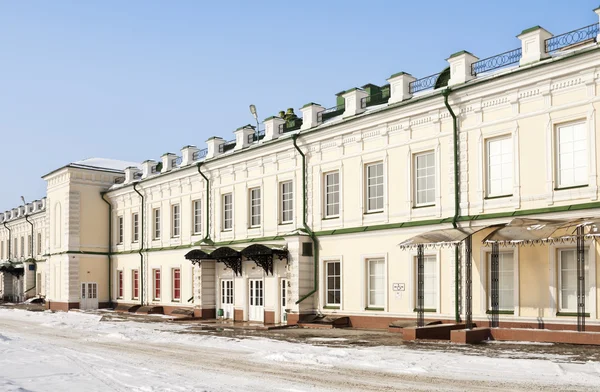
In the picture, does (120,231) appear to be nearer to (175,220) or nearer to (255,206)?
(175,220)

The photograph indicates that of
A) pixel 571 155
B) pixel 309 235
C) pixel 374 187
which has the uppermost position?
pixel 571 155

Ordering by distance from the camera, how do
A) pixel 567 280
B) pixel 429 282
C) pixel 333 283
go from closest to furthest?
pixel 567 280, pixel 429 282, pixel 333 283

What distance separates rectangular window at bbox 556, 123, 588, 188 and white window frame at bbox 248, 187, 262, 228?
13.4m

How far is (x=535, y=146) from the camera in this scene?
1792 centimetres

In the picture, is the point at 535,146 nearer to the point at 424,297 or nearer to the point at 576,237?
the point at 576,237

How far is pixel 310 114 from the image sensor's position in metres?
25.3

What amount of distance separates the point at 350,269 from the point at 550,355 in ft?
34.3

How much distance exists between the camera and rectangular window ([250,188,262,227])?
28.2 meters

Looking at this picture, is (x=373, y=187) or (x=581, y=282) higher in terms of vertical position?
(x=373, y=187)

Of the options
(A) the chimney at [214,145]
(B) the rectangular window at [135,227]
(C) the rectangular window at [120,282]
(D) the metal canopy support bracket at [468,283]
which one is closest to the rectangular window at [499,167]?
(D) the metal canopy support bracket at [468,283]

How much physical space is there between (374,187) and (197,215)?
12002 mm

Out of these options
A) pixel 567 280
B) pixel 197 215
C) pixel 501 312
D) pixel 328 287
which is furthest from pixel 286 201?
pixel 567 280

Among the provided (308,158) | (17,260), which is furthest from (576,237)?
(17,260)

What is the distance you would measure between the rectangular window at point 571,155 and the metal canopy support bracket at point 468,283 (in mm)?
2851
